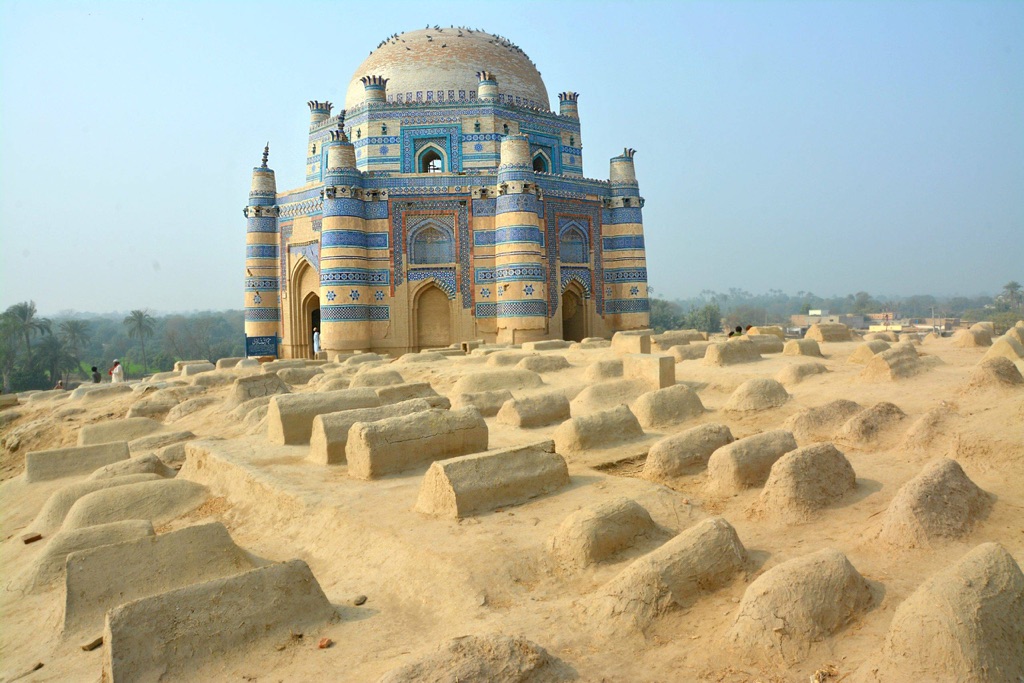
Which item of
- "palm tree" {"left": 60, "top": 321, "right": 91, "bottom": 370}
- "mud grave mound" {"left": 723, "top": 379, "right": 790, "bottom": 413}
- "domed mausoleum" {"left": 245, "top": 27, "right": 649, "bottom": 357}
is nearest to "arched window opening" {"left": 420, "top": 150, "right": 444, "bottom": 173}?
"domed mausoleum" {"left": 245, "top": 27, "right": 649, "bottom": 357}

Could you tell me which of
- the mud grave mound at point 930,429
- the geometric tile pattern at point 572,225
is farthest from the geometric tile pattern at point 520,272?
the mud grave mound at point 930,429

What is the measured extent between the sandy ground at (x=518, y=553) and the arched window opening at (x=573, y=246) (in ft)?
49.0

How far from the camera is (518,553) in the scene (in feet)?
15.6

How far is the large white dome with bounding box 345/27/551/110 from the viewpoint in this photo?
23.8m

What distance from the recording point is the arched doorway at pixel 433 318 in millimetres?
21219

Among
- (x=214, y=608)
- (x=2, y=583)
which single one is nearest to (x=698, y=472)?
(x=214, y=608)

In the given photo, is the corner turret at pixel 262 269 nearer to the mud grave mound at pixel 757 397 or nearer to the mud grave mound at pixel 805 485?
the mud grave mound at pixel 757 397

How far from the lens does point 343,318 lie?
2008cm

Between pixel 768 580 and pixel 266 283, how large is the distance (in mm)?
22004

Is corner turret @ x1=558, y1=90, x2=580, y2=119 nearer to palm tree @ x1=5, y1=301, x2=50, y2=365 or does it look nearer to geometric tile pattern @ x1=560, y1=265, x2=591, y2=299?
geometric tile pattern @ x1=560, y1=265, x2=591, y2=299

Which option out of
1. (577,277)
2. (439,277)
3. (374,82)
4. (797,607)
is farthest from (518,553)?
(374,82)

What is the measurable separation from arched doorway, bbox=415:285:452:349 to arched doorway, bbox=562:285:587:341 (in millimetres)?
4098

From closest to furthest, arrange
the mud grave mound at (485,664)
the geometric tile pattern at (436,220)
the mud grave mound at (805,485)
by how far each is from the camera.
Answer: the mud grave mound at (485,664), the mud grave mound at (805,485), the geometric tile pattern at (436,220)

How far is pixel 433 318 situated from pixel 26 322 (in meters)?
25.0
